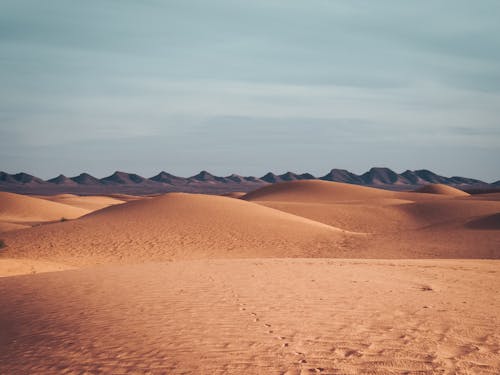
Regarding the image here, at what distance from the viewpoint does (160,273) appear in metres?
13.4

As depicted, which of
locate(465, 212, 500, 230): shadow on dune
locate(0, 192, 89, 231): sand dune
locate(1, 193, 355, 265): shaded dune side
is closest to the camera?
locate(1, 193, 355, 265): shaded dune side

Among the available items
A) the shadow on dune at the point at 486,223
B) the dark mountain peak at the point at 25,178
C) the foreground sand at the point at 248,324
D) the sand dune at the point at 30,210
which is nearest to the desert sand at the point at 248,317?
the foreground sand at the point at 248,324

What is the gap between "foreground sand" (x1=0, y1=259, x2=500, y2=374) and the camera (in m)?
→ 6.02

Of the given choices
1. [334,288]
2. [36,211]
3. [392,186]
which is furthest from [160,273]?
[392,186]

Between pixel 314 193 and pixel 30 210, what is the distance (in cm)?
3749

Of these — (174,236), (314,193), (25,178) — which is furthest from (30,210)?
(25,178)

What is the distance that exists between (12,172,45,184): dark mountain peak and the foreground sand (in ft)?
621

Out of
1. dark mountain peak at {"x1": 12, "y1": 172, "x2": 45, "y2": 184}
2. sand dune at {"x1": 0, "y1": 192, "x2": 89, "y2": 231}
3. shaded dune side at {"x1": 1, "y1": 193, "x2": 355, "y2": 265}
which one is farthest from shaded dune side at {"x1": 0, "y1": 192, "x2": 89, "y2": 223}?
dark mountain peak at {"x1": 12, "y1": 172, "x2": 45, "y2": 184}

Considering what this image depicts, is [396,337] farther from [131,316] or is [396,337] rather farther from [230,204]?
[230,204]

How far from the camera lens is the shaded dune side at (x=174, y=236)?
2377cm

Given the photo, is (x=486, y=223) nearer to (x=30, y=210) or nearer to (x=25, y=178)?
(x=30, y=210)

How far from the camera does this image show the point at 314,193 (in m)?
69.2

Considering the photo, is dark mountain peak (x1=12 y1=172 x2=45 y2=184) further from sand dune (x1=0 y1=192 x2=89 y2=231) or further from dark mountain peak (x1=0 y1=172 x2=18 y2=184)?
sand dune (x1=0 y1=192 x2=89 y2=231)

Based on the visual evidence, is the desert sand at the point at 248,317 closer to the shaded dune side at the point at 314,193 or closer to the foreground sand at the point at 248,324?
the foreground sand at the point at 248,324
